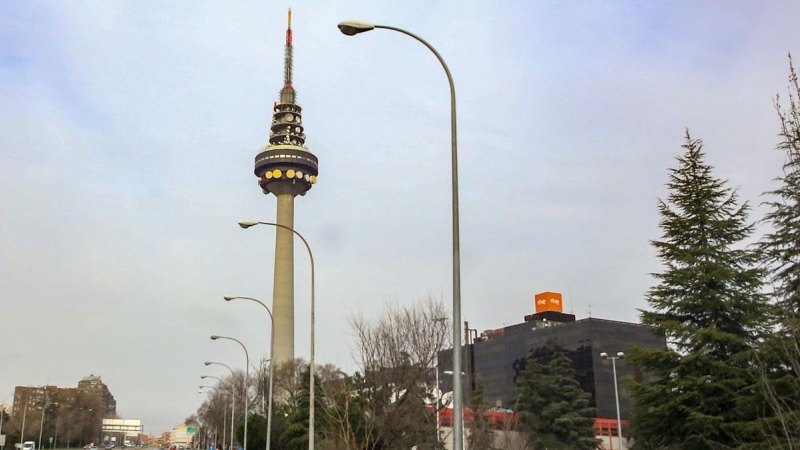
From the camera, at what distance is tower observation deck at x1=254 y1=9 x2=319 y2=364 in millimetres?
125206

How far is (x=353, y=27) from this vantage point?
48.7ft

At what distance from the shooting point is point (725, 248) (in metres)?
31.2

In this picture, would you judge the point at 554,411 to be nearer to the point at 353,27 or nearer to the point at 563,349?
the point at 563,349

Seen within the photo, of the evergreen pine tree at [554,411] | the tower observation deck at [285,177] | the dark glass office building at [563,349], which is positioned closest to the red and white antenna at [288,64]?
the tower observation deck at [285,177]

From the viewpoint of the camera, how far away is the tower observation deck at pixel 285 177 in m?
125

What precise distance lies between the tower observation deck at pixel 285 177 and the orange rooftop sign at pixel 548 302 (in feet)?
138

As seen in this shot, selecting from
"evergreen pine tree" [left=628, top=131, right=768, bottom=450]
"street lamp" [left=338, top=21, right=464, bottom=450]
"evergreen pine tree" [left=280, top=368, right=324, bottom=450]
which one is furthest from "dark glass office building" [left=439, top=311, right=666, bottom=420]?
"street lamp" [left=338, top=21, right=464, bottom=450]

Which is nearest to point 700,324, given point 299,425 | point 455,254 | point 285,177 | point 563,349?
point 455,254

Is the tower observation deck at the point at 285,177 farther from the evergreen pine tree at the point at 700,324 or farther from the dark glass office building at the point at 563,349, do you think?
the evergreen pine tree at the point at 700,324

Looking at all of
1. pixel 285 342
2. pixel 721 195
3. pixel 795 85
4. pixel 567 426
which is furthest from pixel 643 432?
pixel 285 342

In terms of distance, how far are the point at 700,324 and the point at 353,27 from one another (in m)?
22.5

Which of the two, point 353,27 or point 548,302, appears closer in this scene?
point 353,27

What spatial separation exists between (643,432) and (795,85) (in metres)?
19.5

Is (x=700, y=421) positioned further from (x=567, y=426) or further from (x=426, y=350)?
(x=567, y=426)
